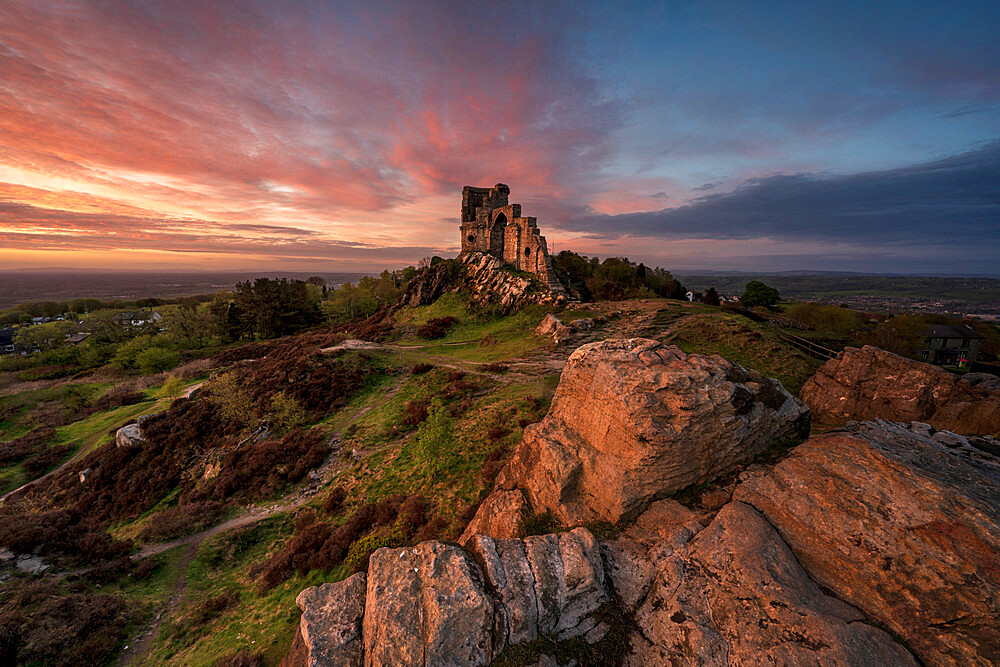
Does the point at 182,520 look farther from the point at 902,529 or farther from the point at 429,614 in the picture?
the point at 902,529

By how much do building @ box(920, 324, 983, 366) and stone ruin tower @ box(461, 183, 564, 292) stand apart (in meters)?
51.9

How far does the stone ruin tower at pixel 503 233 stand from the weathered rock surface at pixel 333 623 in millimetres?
41954

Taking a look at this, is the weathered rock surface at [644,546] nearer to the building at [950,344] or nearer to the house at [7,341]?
the building at [950,344]

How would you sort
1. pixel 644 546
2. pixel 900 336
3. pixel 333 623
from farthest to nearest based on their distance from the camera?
pixel 900 336 → pixel 644 546 → pixel 333 623

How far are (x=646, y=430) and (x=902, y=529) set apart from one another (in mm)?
5389

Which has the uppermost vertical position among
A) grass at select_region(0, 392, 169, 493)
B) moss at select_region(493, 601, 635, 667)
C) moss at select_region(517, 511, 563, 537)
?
moss at select_region(517, 511, 563, 537)

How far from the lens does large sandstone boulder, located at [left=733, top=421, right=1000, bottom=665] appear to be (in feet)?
20.3

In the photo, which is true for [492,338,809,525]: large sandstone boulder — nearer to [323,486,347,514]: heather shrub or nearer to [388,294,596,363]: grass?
[323,486,347,514]: heather shrub

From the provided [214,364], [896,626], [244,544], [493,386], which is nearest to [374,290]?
[214,364]

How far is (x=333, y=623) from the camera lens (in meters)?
7.67

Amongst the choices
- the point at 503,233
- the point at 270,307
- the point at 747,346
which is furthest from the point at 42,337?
the point at 747,346

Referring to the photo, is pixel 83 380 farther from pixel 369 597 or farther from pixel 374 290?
pixel 369 597

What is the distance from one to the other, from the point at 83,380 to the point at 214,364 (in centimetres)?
2133

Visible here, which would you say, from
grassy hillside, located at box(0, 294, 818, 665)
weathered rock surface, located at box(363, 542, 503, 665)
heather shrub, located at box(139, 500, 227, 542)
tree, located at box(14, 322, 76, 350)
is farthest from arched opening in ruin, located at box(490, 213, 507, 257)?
tree, located at box(14, 322, 76, 350)
